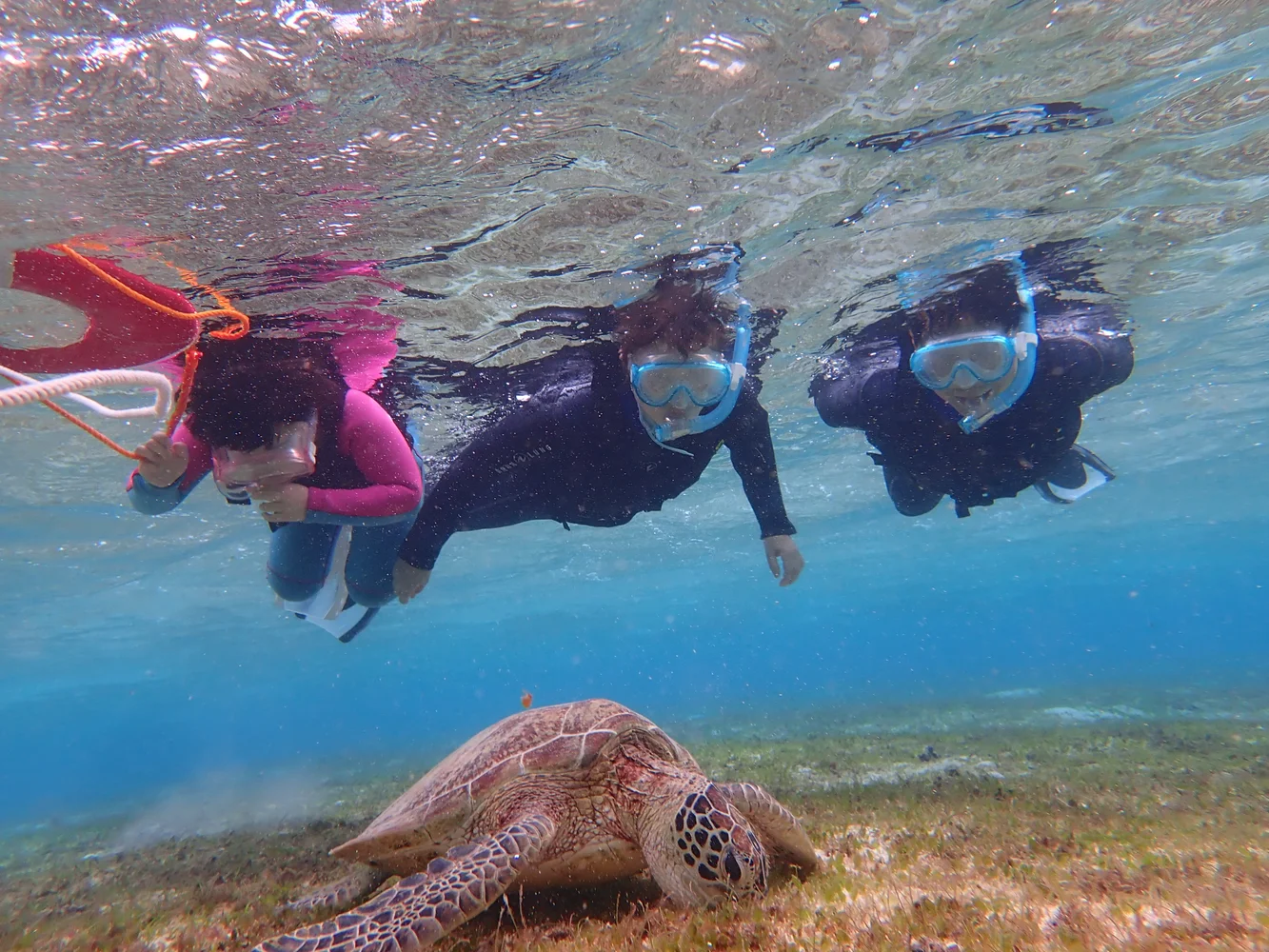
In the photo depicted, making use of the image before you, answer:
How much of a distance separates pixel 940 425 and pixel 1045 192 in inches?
132

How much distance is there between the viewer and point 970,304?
10.5 metres

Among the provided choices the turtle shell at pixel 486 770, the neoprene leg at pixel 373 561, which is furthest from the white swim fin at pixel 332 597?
the turtle shell at pixel 486 770

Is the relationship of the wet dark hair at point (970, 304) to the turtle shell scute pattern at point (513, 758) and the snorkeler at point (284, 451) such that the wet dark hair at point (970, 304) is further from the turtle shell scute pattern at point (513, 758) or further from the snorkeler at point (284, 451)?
the snorkeler at point (284, 451)

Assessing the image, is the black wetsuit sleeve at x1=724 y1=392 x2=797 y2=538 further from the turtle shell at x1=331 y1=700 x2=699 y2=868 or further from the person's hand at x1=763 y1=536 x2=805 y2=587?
the turtle shell at x1=331 y1=700 x2=699 y2=868

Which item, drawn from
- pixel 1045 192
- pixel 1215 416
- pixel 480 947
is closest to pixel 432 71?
pixel 480 947

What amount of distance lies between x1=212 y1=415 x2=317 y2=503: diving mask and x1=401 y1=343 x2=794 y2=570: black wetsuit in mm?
1768

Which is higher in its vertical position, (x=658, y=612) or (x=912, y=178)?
(x=912, y=178)

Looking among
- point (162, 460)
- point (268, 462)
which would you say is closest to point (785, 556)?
point (268, 462)

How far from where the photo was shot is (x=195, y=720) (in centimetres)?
11100

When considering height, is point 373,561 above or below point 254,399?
below

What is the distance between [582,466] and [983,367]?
4.89 meters

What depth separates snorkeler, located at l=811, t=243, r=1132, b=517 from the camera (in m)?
7.23

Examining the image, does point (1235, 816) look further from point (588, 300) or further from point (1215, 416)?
point (1215, 416)

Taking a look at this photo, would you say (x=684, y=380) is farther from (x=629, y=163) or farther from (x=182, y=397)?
(x=182, y=397)
